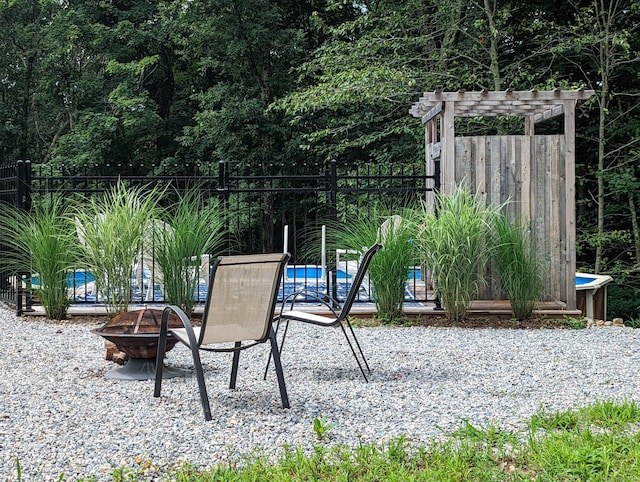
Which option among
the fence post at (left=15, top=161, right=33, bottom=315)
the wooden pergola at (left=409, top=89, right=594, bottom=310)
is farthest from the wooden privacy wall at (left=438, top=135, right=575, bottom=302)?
the fence post at (left=15, top=161, right=33, bottom=315)

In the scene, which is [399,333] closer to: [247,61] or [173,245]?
[173,245]

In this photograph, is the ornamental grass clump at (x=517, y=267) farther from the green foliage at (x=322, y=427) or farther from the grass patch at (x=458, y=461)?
the green foliage at (x=322, y=427)

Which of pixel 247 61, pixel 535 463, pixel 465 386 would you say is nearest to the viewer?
pixel 535 463

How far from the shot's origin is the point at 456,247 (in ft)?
22.1

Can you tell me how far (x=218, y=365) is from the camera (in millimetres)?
5254

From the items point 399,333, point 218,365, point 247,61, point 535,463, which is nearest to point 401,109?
point 247,61

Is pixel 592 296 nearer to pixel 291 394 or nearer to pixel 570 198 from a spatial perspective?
pixel 570 198

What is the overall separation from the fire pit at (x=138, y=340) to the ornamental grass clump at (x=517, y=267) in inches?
127

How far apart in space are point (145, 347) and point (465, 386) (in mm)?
1940

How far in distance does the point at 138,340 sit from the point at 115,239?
2.07 m

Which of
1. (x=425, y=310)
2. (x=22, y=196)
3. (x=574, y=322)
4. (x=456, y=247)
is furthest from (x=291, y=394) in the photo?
(x=22, y=196)

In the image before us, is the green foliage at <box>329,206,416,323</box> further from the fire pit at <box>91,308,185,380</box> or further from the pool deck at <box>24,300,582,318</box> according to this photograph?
the fire pit at <box>91,308,185,380</box>

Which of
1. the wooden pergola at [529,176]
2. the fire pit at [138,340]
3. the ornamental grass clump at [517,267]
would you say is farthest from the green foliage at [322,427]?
the wooden pergola at [529,176]

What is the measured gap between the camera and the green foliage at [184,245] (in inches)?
265
